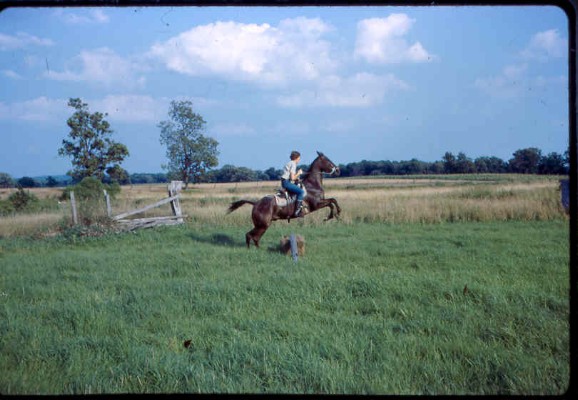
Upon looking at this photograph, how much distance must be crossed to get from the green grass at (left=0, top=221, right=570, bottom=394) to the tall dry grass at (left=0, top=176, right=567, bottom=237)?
442cm

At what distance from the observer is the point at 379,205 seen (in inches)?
582

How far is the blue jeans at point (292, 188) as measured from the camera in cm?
932

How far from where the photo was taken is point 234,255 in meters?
8.70

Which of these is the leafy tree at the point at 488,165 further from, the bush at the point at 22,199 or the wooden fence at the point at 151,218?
the bush at the point at 22,199

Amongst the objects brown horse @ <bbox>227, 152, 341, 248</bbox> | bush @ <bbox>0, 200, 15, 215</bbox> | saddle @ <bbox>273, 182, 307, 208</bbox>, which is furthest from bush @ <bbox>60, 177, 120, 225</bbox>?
saddle @ <bbox>273, 182, 307, 208</bbox>

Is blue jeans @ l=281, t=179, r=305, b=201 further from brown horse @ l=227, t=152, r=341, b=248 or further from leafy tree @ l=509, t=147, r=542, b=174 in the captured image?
leafy tree @ l=509, t=147, r=542, b=174

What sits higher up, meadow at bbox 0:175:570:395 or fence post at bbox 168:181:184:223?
fence post at bbox 168:181:184:223

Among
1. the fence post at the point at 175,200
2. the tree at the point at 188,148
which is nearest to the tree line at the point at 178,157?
the tree at the point at 188,148

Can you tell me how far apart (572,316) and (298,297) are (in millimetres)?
3108

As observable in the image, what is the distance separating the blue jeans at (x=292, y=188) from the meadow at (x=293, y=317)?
4.12 feet

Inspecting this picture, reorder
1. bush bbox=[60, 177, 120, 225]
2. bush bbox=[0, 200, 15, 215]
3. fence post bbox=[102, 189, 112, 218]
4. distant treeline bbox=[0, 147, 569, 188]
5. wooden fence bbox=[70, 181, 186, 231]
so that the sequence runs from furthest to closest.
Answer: bush bbox=[0, 200, 15, 215], wooden fence bbox=[70, 181, 186, 231], fence post bbox=[102, 189, 112, 218], bush bbox=[60, 177, 120, 225], distant treeline bbox=[0, 147, 569, 188]

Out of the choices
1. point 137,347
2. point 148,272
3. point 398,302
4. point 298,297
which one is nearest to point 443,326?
point 398,302

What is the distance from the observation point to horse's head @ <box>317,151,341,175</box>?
30.3ft
